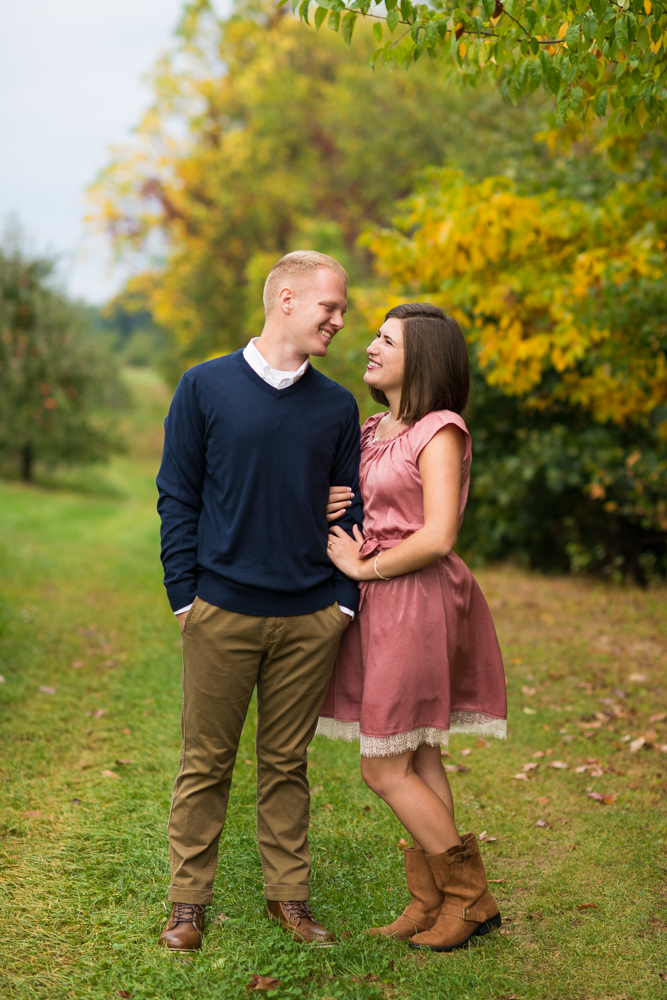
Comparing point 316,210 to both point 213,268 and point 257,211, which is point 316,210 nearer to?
point 257,211

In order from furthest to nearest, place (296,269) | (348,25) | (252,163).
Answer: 1. (252,163)
2. (348,25)
3. (296,269)

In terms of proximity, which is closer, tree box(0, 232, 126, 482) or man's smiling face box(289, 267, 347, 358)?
man's smiling face box(289, 267, 347, 358)

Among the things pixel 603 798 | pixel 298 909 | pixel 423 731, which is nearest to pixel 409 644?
pixel 423 731

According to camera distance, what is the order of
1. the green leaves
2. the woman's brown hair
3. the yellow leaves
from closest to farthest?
the woman's brown hair < the green leaves < the yellow leaves

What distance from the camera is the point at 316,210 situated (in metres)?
23.6

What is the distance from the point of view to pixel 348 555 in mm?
2869

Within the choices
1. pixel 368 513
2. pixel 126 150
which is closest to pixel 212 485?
pixel 368 513

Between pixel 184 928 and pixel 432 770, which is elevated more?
pixel 432 770

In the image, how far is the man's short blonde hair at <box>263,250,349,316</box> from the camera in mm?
2740

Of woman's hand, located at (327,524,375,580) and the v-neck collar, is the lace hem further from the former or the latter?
the v-neck collar

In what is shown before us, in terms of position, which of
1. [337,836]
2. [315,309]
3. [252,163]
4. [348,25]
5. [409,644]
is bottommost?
[337,836]

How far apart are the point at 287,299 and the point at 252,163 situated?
841 inches

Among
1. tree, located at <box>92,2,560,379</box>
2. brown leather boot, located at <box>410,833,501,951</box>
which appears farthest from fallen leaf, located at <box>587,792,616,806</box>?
tree, located at <box>92,2,560,379</box>

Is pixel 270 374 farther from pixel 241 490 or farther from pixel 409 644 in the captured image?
pixel 409 644
